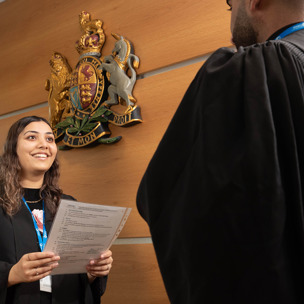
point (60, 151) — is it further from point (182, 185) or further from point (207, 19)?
point (182, 185)

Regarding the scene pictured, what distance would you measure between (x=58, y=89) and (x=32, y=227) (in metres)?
1.34

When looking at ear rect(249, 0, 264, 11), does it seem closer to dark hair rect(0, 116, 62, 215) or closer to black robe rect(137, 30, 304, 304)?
black robe rect(137, 30, 304, 304)

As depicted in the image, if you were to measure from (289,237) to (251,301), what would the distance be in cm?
15

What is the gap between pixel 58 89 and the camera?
3139 millimetres

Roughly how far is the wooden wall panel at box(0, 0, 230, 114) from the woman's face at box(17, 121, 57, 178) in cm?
80

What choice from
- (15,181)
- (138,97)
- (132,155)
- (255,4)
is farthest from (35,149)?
(255,4)

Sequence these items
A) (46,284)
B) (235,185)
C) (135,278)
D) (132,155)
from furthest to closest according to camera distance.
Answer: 1. (132,155)
2. (135,278)
3. (46,284)
4. (235,185)

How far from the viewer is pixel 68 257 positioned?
1.90 meters

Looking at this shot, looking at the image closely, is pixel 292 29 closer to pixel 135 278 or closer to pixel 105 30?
pixel 135 278

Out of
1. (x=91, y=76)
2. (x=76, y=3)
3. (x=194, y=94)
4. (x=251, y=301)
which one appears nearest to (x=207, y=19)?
(x=91, y=76)

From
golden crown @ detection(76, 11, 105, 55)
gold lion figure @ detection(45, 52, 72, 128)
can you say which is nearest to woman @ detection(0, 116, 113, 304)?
gold lion figure @ detection(45, 52, 72, 128)

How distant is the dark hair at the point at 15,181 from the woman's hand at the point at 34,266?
38 cm

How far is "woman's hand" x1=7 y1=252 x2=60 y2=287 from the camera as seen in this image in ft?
5.98

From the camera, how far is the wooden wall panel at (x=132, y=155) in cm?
260
